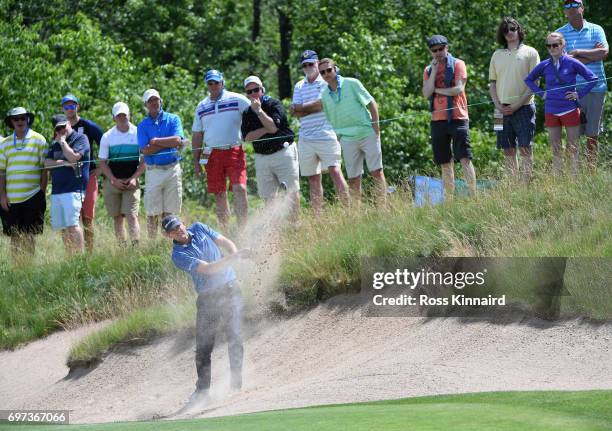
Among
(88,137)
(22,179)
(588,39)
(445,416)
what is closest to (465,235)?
(588,39)

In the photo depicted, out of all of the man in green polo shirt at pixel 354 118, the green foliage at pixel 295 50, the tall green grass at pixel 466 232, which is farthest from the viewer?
the green foliage at pixel 295 50

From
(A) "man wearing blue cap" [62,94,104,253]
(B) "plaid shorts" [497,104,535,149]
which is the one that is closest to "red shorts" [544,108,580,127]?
(B) "plaid shorts" [497,104,535,149]

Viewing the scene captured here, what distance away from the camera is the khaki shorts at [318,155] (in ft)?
49.0

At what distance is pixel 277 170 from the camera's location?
15.0 m

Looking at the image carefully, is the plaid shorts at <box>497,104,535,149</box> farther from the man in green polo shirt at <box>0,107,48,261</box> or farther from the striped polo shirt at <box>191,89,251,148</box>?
the man in green polo shirt at <box>0,107,48,261</box>

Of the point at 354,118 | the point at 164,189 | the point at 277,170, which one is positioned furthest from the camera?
the point at 164,189

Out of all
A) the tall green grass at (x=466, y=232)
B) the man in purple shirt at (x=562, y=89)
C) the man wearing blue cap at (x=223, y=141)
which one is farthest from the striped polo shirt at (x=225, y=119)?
the man in purple shirt at (x=562, y=89)

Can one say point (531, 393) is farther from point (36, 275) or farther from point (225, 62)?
point (225, 62)

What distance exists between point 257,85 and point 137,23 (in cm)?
2222

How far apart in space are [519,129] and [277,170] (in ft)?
10.1

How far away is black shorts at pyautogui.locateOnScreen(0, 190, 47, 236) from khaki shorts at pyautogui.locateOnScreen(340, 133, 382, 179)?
171 inches

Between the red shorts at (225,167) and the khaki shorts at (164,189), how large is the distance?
2.42ft

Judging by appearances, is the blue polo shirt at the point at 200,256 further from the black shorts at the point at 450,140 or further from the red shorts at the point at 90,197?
the red shorts at the point at 90,197

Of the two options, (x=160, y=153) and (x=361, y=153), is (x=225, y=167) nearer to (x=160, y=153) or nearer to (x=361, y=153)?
(x=160, y=153)
